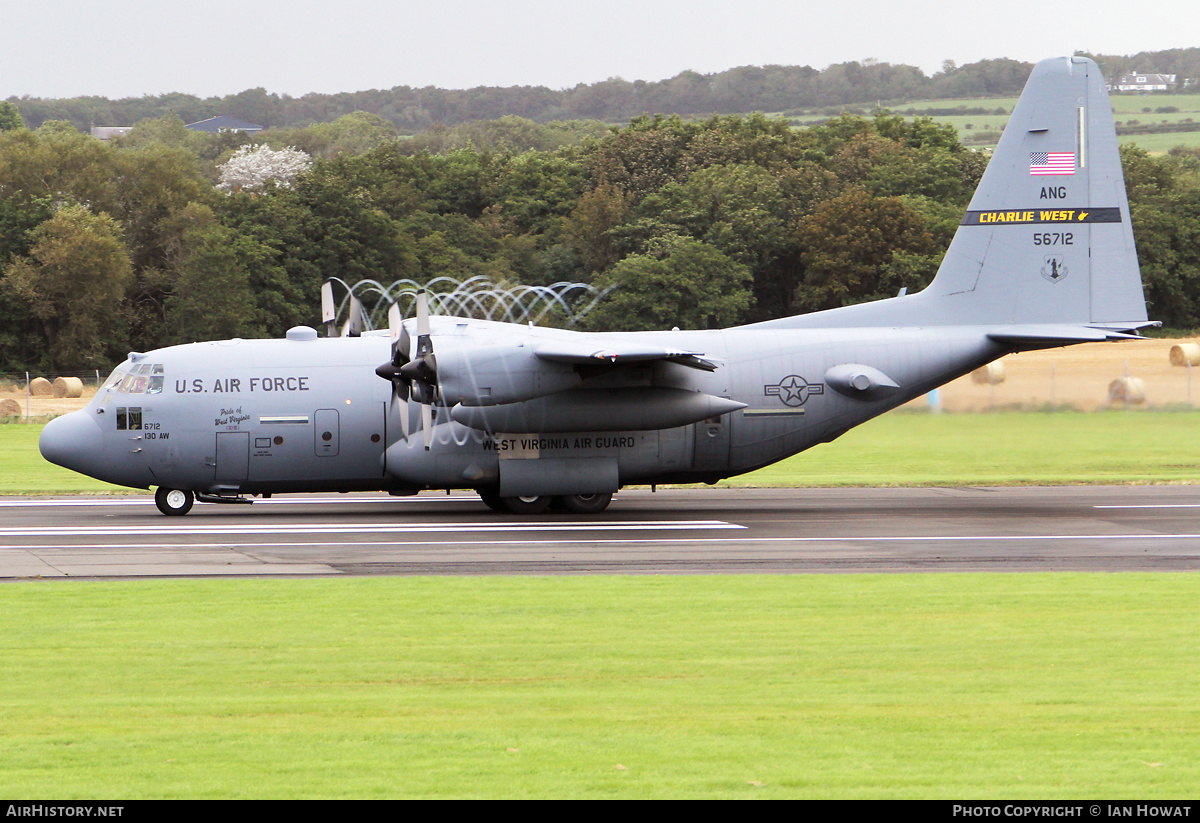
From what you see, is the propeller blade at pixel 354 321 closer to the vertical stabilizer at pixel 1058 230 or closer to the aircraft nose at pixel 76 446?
the aircraft nose at pixel 76 446

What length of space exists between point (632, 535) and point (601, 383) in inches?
143

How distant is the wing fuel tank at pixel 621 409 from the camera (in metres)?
24.2

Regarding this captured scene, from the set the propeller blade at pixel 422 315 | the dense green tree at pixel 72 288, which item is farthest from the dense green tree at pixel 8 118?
the propeller blade at pixel 422 315

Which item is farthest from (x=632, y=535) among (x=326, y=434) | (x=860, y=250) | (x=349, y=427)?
(x=860, y=250)

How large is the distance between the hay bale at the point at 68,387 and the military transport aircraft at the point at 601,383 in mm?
34528

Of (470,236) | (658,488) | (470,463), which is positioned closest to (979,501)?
(658,488)

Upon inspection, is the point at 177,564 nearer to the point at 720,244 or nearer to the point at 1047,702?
the point at 1047,702

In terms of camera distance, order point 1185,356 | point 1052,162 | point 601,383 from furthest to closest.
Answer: point 1185,356 < point 1052,162 < point 601,383

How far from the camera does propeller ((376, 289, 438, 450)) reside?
22797 mm

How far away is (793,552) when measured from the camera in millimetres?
19375

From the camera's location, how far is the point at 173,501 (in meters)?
25.4

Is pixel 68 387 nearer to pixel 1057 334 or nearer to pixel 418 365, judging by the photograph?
pixel 418 365

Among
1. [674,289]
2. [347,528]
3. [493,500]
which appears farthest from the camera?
[674,289]

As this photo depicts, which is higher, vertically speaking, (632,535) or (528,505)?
(632,535)
